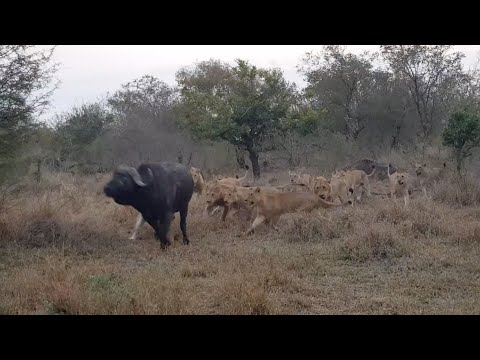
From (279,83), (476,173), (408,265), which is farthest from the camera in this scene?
(279,83)

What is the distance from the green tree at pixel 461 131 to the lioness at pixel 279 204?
850 centimetres

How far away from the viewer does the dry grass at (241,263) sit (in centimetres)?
711

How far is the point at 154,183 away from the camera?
12.1 m

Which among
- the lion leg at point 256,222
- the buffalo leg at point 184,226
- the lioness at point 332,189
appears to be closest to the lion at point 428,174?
the lioness at point 332,189

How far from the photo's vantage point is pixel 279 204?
1349cm

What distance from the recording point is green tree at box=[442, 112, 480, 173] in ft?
64.4

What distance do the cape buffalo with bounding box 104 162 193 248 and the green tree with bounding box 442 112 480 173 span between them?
38.1 ft

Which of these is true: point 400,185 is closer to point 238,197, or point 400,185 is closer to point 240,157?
point 238,197

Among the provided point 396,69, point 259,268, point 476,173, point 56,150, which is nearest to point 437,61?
point 396,69

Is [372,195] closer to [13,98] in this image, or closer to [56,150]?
[13,98]

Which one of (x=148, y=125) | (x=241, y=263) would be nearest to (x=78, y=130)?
(x=148, y=125)

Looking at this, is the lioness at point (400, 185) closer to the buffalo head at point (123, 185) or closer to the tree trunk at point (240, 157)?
the buffalo head at point (123, 185)
